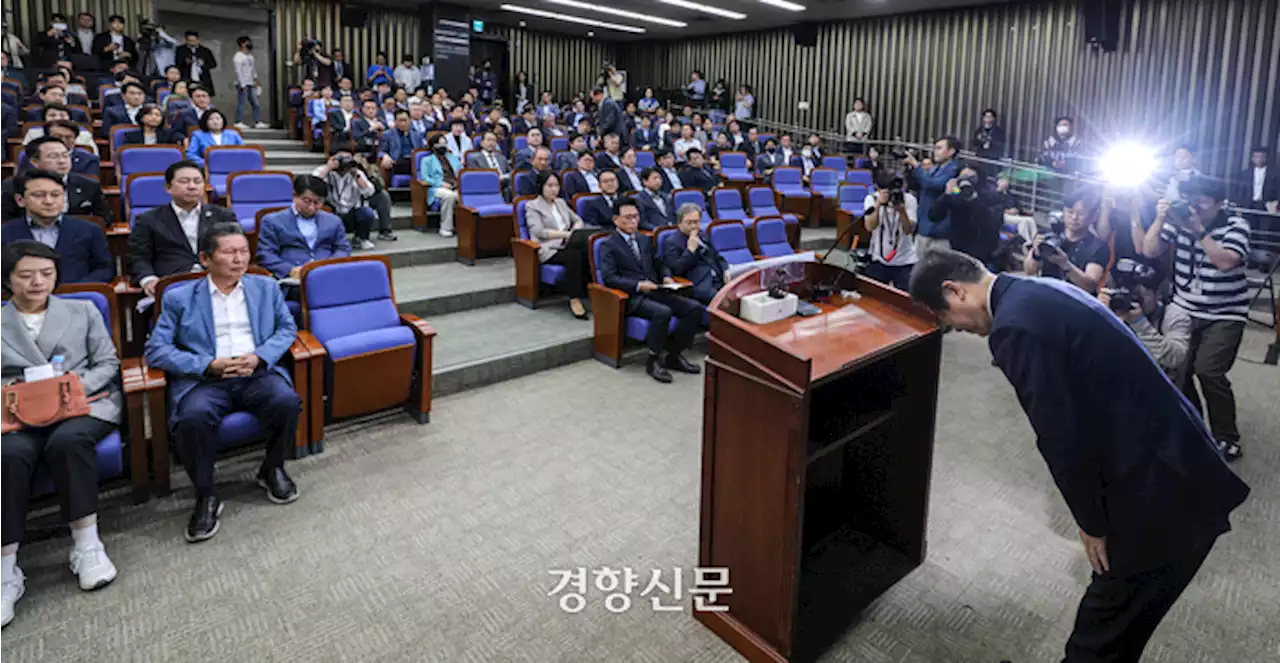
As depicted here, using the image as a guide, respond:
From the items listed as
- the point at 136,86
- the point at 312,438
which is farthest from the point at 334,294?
the point at 136,86

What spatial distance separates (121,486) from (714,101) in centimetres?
1177

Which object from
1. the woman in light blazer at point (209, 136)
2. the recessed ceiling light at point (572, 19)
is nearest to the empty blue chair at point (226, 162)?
the woman in light blazer at point (209, 136)

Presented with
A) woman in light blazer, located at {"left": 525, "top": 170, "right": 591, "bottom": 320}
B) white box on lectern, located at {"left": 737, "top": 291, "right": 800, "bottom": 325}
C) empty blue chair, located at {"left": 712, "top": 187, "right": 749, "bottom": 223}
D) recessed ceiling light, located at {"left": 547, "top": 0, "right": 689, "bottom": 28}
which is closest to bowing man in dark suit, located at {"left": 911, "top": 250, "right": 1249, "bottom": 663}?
white box on lectern, located at {"left": 737, "top": 291, "right": 800, "bottom": 325}

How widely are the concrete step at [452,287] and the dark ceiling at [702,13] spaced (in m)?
6.70

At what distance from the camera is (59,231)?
126 inches

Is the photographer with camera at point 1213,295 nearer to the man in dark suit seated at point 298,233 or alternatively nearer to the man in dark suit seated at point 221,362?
the man in dark suit seated at point 221,362

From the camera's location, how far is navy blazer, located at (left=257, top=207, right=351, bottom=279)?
12.5 ft

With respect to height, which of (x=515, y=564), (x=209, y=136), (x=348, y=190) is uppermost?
(x=209, y=136)

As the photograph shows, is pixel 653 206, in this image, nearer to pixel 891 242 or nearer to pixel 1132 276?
pixel 891 242

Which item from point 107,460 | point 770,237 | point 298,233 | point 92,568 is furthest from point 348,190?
point 92,568

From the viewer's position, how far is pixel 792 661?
1887 mm

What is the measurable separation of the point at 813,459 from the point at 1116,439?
2.06 ft

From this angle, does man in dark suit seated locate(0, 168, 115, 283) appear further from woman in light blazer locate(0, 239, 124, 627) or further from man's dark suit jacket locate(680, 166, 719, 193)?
man's dark suit jacket locate(680, 166, 719, 193)

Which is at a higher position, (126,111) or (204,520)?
(126,111)
